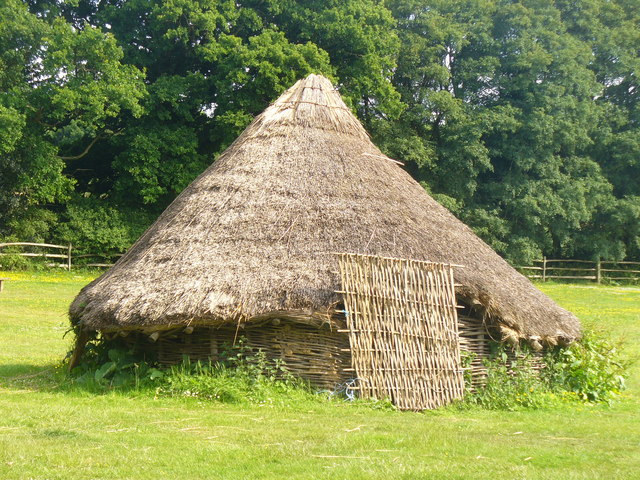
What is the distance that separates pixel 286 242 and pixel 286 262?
18.3 inches

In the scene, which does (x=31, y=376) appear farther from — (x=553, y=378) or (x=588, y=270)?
(x=588, y=270)

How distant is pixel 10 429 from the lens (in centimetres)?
809

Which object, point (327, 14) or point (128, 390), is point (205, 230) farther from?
point (327, 14)

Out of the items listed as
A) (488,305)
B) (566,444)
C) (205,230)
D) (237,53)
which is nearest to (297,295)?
(205,230)

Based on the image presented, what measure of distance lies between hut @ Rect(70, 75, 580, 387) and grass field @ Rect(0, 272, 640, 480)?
41.2 inches

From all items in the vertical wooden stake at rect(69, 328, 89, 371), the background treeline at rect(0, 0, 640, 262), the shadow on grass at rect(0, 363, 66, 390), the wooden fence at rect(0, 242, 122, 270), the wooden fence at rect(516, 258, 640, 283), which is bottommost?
the shadow on grass at rect(0, 363, 66, 390)

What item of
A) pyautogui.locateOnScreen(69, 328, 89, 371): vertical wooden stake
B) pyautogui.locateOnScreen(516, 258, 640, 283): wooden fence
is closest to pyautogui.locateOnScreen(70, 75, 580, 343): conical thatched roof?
pyautogui.locateOnScreen(69, 328, 89, 371): vertical wooden stake

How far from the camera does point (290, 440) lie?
7801 mm

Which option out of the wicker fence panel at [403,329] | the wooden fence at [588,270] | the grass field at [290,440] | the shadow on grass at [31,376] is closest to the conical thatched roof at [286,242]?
the wicker fence panel at [403,329]

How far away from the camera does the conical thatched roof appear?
10.4m

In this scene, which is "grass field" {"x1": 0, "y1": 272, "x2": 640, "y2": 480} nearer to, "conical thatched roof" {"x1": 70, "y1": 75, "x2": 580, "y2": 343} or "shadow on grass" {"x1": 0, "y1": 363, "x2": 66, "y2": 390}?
"shadow on grass" {"x1": 0, "y1": 363, "x2": 66, "y2": 390}

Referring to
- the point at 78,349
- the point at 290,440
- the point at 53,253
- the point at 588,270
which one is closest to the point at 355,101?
the point at 53,253

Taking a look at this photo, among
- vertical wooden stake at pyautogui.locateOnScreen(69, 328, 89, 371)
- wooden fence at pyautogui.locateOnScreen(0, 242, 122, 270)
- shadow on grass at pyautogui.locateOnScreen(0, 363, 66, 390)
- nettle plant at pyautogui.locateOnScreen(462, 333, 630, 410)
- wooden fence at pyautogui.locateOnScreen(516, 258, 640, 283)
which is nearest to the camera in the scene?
nettle plant at pyautogui.locateOnScreen(462, 333, 630, 410)

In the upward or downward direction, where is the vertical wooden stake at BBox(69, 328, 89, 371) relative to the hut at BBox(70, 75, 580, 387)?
downward
